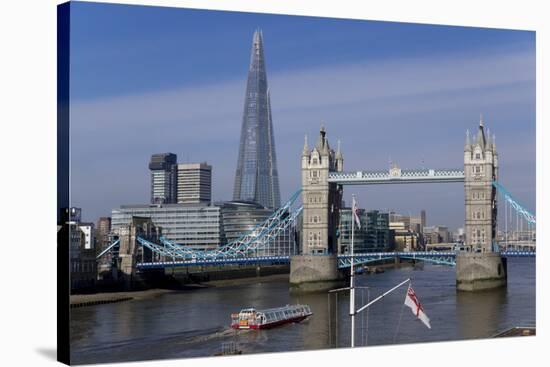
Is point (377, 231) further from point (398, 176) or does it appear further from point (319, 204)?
point (398, 176)

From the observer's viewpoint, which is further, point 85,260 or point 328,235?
point 328,235

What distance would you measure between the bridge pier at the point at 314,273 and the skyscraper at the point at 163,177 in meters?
5.61

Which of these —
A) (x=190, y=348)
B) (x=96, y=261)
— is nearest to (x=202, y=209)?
(x=96, y=261)


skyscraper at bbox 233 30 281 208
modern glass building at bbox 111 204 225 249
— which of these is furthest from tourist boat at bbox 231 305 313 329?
skyscraper at bbox 233 30 281 208

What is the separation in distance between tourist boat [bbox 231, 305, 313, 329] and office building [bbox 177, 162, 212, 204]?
6694 mm

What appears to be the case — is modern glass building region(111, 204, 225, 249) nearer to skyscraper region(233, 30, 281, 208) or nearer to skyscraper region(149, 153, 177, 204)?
skyscraper region(149, 153, 177, 204)

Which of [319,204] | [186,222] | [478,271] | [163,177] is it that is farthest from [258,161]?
[163,177]

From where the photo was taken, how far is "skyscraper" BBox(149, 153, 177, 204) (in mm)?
30188

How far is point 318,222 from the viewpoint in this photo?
4306 centimetres

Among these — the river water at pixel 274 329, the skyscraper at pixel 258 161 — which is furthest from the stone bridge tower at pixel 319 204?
the skyscraper at pixel 258 161

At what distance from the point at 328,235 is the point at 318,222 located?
706mm

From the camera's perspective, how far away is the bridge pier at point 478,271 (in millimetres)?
36647

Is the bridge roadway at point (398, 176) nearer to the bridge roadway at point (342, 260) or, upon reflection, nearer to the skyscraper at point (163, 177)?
the bridge roadway at point (342, 260)

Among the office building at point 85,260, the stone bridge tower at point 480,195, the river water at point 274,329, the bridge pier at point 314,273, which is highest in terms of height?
the stone bridge tower at point 480,195
